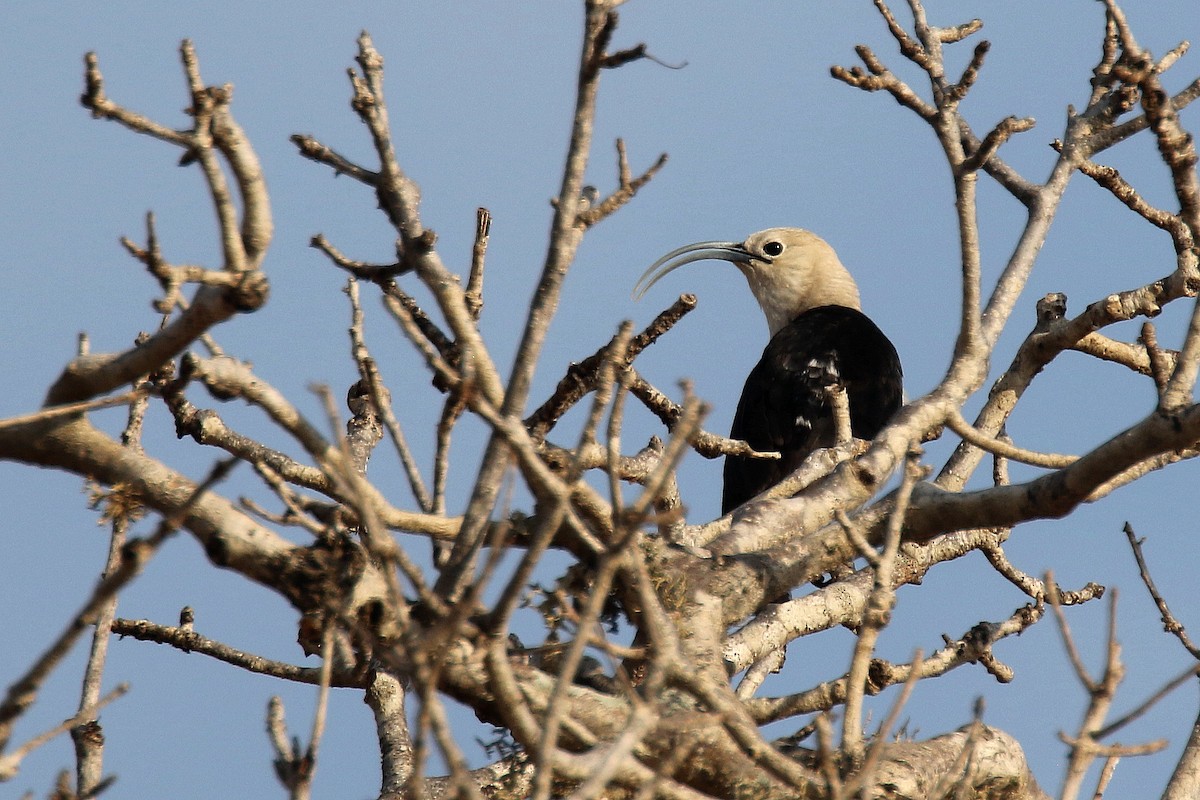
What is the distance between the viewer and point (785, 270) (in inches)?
407

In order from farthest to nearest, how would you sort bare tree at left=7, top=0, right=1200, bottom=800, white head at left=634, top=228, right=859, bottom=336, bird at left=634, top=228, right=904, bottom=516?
white head at left=634, top=228, right=859, bottom=336
bird at left=634, top=228, right=904, bottom=516
bare tree at left=7, top=0, right=1200, bottom=800

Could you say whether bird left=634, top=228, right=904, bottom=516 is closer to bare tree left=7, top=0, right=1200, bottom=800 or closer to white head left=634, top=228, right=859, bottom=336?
white head left=634, top=228, right=859, bottom=336

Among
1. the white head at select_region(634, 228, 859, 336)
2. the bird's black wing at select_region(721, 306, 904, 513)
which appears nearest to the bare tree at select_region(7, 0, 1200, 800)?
the bird's black wing at select_region(721, 306, 904, 513)

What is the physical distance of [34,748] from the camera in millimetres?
2348

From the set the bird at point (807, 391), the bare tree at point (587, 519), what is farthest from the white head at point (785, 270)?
the bare tree at point (587, 519)

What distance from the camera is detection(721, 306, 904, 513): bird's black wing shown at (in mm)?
8164

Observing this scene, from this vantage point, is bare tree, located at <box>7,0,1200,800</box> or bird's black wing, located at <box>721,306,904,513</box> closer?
bare tree, located at <box>7,0,1200,800</box>

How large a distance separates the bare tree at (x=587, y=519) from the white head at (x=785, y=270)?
13.5 feet

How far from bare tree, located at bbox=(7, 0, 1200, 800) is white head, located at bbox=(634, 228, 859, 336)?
4114mm

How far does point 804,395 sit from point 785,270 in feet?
7.64

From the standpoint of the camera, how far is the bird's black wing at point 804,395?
8.16 meters

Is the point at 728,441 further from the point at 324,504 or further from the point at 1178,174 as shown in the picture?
the point at 324,504

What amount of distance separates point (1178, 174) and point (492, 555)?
103 inches

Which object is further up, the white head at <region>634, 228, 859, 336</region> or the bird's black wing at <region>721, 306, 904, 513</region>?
the white head at <region>634, 228, 859, 336</region>
